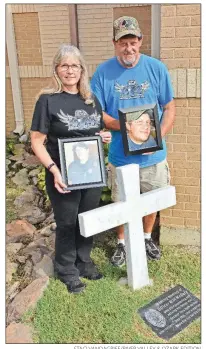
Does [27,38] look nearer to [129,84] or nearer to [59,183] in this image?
[129,84]

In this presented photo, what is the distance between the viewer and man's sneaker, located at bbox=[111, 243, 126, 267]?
138 inches

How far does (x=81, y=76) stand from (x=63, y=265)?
1548mm

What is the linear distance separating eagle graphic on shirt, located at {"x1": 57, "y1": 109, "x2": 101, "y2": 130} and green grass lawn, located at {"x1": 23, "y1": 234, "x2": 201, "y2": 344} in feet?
4.55

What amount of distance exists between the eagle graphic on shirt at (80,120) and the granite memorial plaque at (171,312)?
1.52 m

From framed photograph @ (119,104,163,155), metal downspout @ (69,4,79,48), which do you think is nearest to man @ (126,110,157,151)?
framed photograph @ (119,104,163,155)

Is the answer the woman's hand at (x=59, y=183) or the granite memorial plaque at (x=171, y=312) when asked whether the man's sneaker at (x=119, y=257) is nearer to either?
the granite memorial plaque at (x=171, y=312)

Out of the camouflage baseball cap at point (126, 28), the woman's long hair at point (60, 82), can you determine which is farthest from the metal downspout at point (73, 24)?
the woman's long hair at point (60, 82)

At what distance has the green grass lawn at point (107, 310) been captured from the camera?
279cm

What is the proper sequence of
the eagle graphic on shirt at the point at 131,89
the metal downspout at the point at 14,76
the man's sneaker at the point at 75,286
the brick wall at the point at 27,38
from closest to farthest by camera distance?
the eagle graphic on shirt at the point at 131,89
the man's sneaker at the point at 75,286
the brick wall at the point at 27,38
the metal downspout at the point at 14,76

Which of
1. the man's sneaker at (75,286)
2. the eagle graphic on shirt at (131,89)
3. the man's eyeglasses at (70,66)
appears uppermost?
the man's eyeglasses at (70,66)

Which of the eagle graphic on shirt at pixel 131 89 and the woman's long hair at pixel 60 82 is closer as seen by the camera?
the woman's long hair at pixel 60 82

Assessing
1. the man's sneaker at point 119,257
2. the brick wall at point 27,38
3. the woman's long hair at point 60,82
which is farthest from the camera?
the brick wall at point 27,38

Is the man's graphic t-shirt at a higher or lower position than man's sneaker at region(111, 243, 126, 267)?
higher

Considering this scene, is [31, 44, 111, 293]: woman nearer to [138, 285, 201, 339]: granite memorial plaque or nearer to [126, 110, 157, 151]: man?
[126, 110, 157, 151]: man
